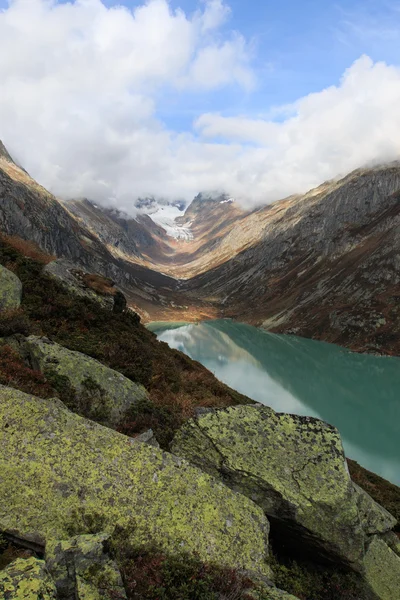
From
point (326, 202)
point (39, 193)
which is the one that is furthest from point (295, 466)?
point (326, 202)

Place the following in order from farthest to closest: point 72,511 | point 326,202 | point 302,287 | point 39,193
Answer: point 326,202 < point 39,193 < point 302,287 < point 72,511

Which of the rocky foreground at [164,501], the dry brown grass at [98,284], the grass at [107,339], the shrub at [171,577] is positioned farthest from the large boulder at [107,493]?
the dry brown grass at [98,284]

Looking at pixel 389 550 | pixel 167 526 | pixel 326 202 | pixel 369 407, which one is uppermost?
pixel 326 202

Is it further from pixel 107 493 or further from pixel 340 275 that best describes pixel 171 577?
pixel 340 275

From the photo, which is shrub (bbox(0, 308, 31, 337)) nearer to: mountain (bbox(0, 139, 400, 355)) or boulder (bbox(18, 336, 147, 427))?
boulder (bbox(18, 336, 147, 427))

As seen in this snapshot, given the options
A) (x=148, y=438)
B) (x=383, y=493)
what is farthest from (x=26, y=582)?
(x=383, y=493)

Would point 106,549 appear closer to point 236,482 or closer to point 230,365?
point 236,482

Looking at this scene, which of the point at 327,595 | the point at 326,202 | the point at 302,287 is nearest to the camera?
the point at 327,595
